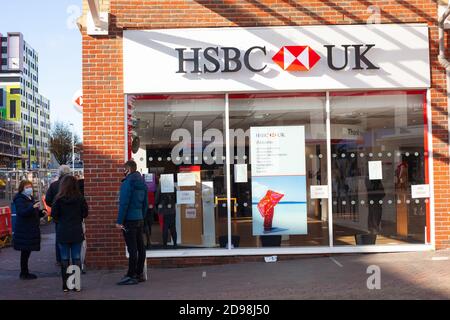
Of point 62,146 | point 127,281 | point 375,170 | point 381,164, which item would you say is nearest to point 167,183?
point 127,281

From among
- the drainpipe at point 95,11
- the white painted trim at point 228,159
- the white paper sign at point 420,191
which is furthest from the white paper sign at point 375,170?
the drainpipe at point 95,11

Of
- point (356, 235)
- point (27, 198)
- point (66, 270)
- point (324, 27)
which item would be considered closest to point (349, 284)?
point (356, 235)

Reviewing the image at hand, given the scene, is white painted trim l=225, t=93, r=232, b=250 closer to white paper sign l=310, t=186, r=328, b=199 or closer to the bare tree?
white paper sign l=310, t=186, r=328, b=199

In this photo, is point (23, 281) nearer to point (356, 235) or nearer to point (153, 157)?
point (153, 157)

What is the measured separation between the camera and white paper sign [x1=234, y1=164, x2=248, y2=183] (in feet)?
33.5

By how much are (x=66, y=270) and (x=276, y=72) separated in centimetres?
485

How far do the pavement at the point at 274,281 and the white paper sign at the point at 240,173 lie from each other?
1494mm

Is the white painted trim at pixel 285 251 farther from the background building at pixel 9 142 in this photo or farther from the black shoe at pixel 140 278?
the background building at pixel 9 142

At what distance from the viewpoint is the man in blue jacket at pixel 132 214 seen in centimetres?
817

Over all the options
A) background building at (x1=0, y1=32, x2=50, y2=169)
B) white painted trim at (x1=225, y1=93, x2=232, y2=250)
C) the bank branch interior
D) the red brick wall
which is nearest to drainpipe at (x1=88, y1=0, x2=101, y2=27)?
the red brick wall

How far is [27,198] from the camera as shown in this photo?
9.36 m

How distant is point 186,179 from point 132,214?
2.12 m

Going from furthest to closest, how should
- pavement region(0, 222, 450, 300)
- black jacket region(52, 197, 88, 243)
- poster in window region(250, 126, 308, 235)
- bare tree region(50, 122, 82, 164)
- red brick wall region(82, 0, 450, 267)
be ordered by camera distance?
bare tree region(50, 122, 82, 164) → poster in window region(250, 126, 308, 235) → red brick wall region(82, 0, 450, 267) → black jacket region(52, 197, 88, 243) → pavement region(0, 222, 450, 300)

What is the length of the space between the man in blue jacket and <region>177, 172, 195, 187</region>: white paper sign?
5.76ft
